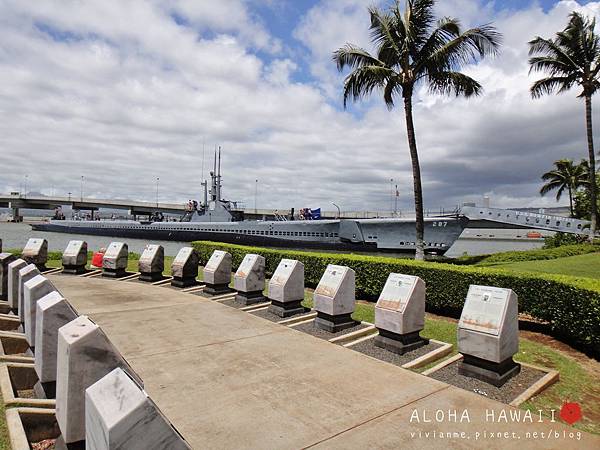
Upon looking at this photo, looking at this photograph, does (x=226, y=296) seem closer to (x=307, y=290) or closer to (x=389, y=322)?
(x=307, y=290)

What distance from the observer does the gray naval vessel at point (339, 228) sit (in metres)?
28.2

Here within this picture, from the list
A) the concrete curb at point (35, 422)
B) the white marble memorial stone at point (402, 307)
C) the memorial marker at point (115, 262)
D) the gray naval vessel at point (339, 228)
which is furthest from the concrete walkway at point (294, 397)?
the gray naval vessel at point (339, 228)

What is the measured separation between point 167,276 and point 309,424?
1074 centimetres

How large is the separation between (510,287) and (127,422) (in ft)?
26.2

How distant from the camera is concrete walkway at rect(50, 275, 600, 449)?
3.91 m

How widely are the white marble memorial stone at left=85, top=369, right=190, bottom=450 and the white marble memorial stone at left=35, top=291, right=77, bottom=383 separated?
2.33 m

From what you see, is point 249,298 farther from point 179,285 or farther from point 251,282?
point 179,285

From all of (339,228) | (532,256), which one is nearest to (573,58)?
(532,256)

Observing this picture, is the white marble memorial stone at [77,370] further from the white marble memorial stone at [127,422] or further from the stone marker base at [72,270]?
the stone marker base at [72,270]

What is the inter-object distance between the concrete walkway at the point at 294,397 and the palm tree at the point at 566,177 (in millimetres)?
49016

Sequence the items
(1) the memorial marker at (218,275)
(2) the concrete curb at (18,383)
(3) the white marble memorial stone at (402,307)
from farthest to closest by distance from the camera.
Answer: (1) the memorial marker at (218,275) → (3) the white marble memorial stone at (402,307) → (2) the concrete curb at (18,383)

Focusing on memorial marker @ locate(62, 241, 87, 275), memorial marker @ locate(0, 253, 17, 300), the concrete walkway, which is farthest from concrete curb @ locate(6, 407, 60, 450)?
memorial marker @ locate(62, 241, 87, 275)

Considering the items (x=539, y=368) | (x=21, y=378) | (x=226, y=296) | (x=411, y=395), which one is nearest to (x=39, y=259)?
(x=226, y=296)

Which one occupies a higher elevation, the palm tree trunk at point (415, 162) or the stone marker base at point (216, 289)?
the palm tree trunk at point (415, 162)
